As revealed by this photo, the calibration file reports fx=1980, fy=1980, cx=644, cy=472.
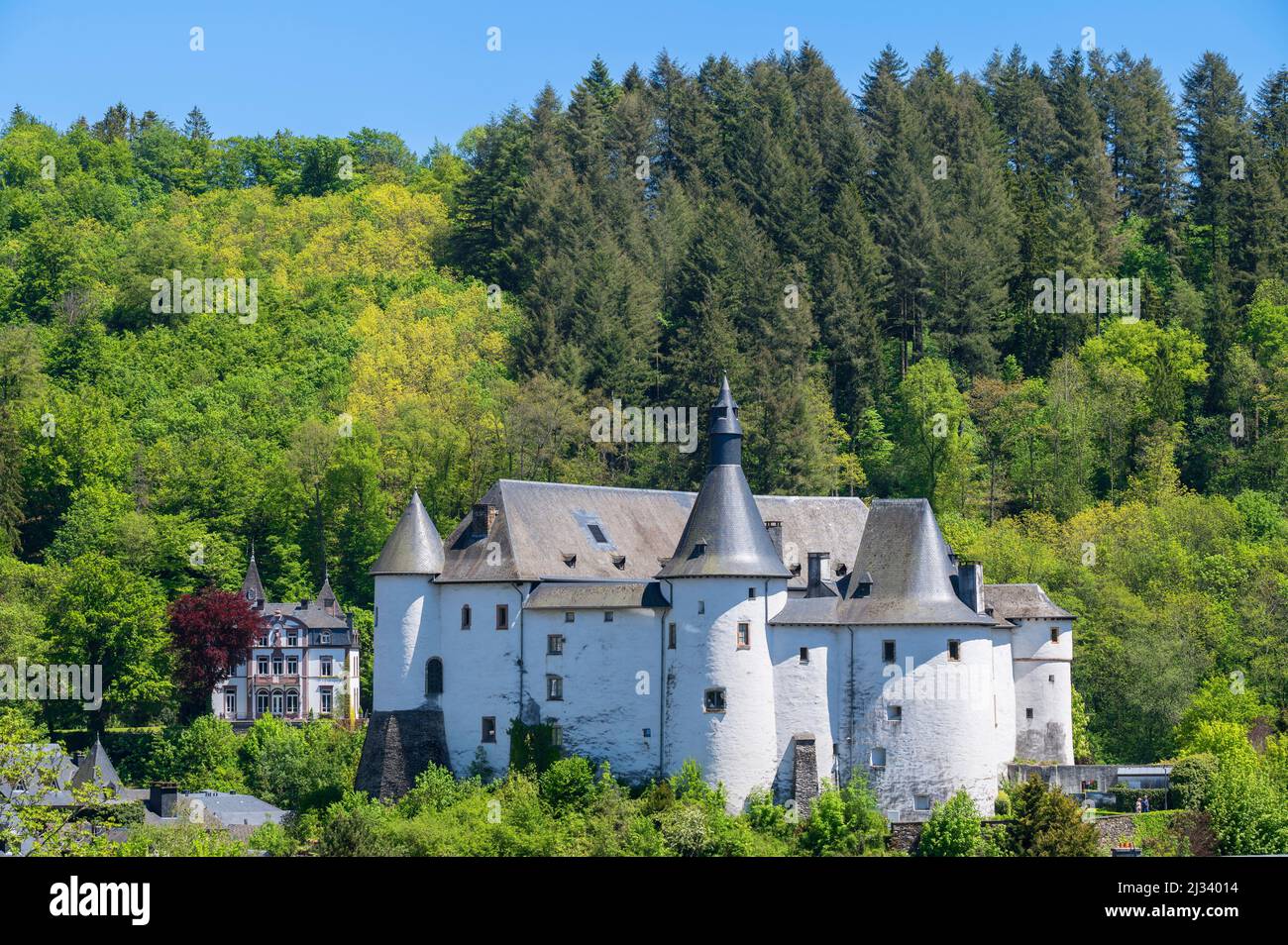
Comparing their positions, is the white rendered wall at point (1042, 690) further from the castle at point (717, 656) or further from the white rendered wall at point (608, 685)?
the white rendered wall at point (608, 685)

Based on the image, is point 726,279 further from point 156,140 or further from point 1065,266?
point 156,140

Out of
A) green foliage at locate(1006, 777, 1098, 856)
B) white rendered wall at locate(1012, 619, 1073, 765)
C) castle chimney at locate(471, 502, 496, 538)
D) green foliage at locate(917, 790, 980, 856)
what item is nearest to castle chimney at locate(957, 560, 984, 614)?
white rendered wall at locate(1012, 619, 1073, 765)

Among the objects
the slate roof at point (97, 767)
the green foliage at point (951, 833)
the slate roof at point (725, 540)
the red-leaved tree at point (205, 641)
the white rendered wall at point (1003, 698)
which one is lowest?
the green foliage at point (951, 833)

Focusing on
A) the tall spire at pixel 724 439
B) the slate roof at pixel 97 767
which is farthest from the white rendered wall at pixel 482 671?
the slate roof at pixel 97 767

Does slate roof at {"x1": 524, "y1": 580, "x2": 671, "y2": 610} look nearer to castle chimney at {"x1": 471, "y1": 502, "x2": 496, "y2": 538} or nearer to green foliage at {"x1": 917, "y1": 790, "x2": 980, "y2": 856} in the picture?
castle chimney at {"x1": 471, "y1": 502, "x2": 496, "y2": 538}

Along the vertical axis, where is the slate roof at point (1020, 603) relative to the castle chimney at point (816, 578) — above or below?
below

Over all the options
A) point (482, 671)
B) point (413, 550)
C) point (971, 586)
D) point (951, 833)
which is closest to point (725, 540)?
point (971, 586)

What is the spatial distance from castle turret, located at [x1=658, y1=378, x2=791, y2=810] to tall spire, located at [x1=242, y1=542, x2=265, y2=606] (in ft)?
109

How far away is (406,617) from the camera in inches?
2297

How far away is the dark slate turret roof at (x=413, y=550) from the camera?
58562 mm

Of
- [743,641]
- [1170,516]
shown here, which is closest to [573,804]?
[743,641]

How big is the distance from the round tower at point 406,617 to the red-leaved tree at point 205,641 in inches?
854

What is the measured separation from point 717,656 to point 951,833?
26.8ft

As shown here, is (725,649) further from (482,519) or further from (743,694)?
(482,519)
